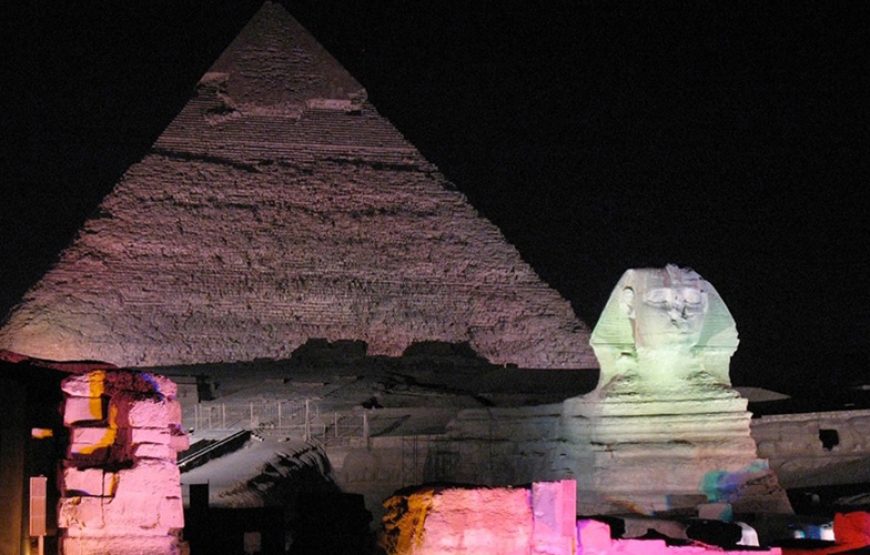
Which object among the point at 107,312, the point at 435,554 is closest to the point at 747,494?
the point at 435,554

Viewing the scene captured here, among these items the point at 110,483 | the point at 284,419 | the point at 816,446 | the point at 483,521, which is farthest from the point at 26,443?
the point at 284,419

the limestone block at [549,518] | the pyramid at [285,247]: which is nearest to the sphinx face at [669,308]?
the limestone block at [549,518]

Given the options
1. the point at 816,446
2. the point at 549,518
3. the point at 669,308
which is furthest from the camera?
the point at 816,446

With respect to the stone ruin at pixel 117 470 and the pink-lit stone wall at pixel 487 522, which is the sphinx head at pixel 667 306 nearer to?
the pink-lit stone wall at pixel 487 522

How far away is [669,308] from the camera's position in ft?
48.6

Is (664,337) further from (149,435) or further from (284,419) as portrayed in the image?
(284,419)

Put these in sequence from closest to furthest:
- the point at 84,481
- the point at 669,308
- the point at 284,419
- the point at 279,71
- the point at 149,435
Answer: the point at 84,481 < the point at 149,435 < the point at 669,308 < the point at 284,419 < the point at 279,71

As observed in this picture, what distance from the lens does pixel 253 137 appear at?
4759 cm

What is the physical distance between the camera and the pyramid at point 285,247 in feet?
146

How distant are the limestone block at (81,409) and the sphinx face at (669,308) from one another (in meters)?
6.58

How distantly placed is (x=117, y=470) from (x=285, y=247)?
39971mm

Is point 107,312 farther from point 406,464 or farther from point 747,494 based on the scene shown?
point 747,494

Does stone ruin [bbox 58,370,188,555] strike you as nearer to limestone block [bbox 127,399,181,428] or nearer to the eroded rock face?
limestone block [bbox 127,399,181,428]

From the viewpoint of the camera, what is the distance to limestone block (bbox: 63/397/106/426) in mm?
9047
